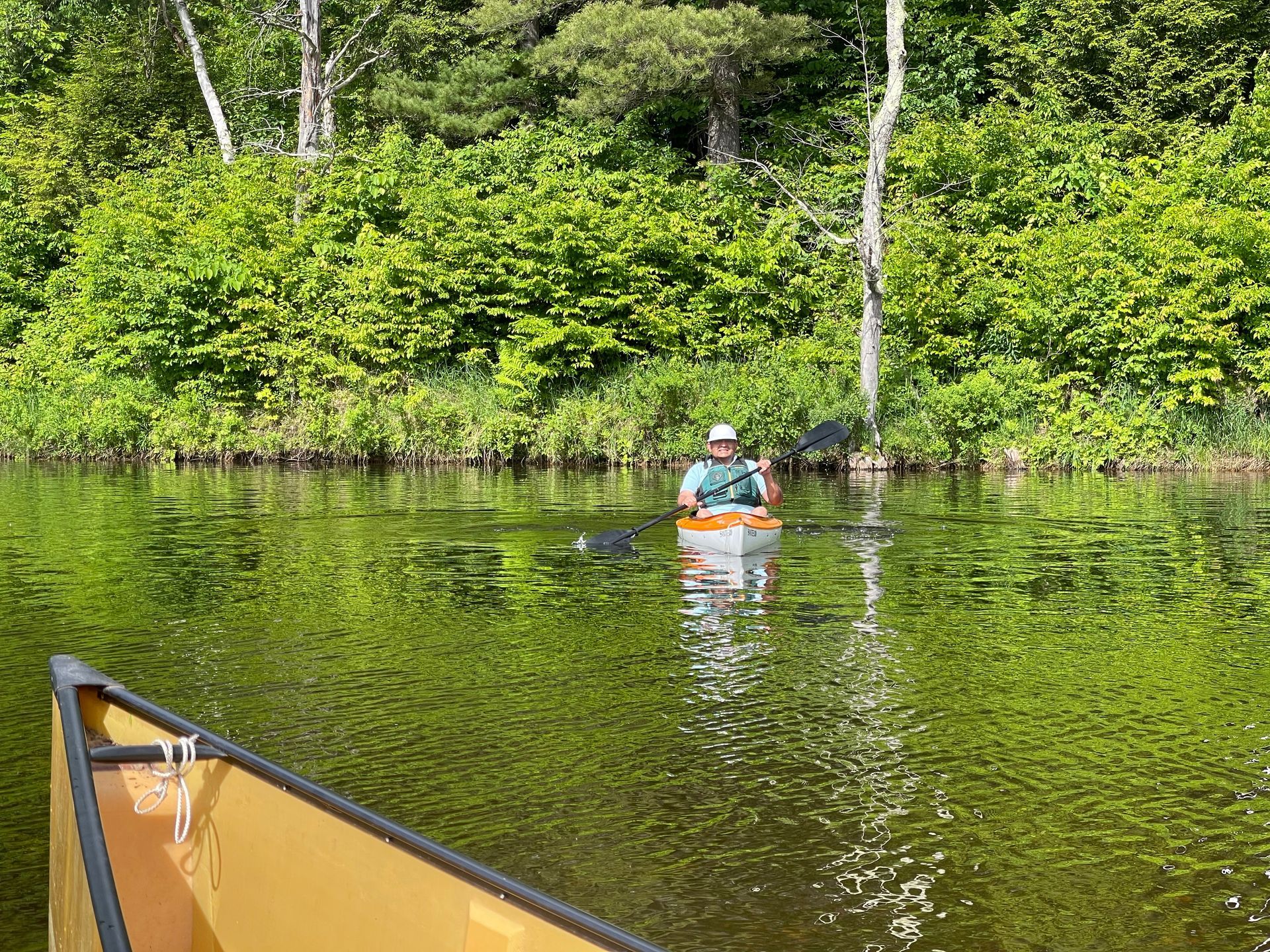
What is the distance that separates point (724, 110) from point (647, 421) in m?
9.91

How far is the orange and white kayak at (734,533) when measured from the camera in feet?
44.9

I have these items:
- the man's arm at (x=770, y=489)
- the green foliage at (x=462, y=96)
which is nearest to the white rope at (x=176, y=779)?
the man's arm at (x=770, y=489)

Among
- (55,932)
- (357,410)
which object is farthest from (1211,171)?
(55,932)

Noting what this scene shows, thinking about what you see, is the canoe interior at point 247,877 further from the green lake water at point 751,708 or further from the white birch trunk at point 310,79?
the white birch trunk at point 310,79

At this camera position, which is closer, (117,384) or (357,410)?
(357,410)

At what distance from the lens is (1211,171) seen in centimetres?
2819

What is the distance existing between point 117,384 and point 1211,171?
24.2 m

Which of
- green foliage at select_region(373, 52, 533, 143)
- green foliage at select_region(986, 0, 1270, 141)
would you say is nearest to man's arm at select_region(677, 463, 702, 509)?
green foliage at select_region(986, 0, 1270, 141)

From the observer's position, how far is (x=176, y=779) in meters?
4.05

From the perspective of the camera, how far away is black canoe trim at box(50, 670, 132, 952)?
9.40 feet

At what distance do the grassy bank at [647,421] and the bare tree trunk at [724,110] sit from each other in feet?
22.8

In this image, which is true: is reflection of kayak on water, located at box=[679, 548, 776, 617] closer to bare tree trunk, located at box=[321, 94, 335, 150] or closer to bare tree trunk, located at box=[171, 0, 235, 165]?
bare tree trunk, located at box=[321, 94, 335, 150]

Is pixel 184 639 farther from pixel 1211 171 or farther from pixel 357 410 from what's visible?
pixel 1211 171

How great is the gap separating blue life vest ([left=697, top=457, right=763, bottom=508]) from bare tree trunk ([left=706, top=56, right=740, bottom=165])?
755 inches
